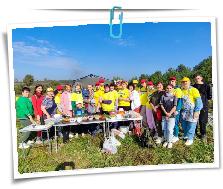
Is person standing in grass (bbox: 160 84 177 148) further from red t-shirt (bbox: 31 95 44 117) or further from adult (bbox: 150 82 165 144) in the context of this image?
red t-shirt (bbox: 31 95 44 117)

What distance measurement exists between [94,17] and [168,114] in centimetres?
66

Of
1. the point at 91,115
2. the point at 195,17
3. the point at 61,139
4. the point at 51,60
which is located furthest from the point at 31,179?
the point at 195,17

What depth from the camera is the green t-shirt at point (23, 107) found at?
2406 mm

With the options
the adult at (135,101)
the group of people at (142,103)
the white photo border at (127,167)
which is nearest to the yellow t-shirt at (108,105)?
the group of people at (142,103)

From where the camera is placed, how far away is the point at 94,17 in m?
2.39

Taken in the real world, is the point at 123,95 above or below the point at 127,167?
above

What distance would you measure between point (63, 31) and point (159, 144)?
801 mm

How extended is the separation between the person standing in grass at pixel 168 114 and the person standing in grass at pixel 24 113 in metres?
0.71

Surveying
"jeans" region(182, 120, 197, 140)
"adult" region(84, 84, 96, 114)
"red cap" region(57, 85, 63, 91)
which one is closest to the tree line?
"red cap" region(57, 85, 63, 91)

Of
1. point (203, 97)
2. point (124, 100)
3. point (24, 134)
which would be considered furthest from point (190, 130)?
point (24, 134)

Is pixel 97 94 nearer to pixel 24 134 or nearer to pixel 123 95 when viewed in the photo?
pixel 123 95

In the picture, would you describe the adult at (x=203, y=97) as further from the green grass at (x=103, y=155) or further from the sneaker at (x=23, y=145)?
the sneaker at (x=23, y=145)

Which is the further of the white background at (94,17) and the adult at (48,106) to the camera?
the adult at (48,106)

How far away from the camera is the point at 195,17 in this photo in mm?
2406
